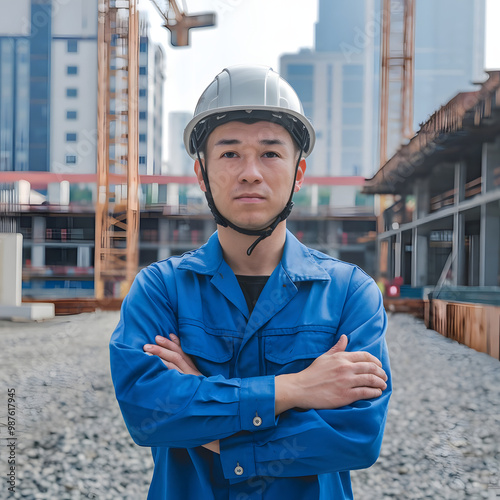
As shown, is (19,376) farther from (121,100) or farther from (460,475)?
(121,100)

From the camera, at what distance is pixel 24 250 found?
31.7 feet

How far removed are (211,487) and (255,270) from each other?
2.08 feet

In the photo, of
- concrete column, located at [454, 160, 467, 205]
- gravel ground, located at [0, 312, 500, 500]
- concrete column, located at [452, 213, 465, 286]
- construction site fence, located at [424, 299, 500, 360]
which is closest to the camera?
gravel ground, located at [0, 312, 500, 500]

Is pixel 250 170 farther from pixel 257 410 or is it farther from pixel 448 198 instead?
pixel 448 198

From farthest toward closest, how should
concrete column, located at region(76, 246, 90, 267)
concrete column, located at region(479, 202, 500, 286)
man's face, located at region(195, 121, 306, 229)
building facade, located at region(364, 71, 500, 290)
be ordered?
concrete column, located at region(76, 246, 90, 267) < building facade, located at region(364, 71, 500, 290) < concrete column, located at region(479, 202, 500, 286) < man's face, located at region(195, 121, 306, 229)

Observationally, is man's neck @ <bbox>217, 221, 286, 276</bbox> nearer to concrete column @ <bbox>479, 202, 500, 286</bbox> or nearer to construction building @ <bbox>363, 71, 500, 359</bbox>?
construction building @ <bbox>363, 71, 500, 359</bbox>

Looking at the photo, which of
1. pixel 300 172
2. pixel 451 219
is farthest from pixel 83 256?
pixel 300 172

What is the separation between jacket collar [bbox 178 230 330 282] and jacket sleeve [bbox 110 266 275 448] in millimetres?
294

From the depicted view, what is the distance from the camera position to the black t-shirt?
54.0 inches

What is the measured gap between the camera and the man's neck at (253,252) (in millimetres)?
1361

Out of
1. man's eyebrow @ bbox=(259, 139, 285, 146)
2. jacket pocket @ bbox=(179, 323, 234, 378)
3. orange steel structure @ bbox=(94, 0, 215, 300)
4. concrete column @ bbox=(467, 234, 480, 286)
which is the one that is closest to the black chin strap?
man's eyebrow @ bbox=(259, 139, 285, 146)

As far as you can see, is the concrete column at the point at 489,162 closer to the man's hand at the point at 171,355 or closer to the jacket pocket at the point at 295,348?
the jacket pocket at the point at 295,348

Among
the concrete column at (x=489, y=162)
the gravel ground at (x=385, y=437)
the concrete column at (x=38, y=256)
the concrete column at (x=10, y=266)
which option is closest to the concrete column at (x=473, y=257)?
the concrete column at (x=489, y=162)

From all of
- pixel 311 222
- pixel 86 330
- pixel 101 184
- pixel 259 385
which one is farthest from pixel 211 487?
pixel 101 184
